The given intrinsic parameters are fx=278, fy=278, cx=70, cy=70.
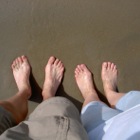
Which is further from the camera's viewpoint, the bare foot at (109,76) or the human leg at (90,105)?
the bare foot at (109,76)

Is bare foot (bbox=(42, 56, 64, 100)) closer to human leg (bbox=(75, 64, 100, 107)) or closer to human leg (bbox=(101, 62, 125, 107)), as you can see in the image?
human leg (bbox=(75, 64, 100, 107))

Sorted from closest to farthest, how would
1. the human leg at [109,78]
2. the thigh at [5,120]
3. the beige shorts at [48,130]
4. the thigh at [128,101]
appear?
the beige shorts at [48,130] → the thigh at [5,120] → the thigh at [128,101] → the human leg at [109,78]

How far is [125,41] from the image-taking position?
1567mm

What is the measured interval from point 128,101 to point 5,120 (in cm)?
55

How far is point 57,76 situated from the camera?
1.60 m

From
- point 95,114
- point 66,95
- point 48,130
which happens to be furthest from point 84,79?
point 48,130

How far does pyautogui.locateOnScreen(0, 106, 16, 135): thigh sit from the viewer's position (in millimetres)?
1094

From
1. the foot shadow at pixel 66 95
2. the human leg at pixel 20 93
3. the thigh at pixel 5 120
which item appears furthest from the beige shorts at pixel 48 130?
the foot shadow at pixel 66 95

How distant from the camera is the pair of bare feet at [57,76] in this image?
153cm

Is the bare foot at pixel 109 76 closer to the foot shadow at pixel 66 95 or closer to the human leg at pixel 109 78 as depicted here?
the human leg at pixel 109 78

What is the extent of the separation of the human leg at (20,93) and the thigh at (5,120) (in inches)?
2.0

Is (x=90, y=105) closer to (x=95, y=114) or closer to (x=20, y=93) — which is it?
(x=95, y=114)

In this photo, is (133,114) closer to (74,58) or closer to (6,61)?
(74,58)

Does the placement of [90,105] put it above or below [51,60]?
below
